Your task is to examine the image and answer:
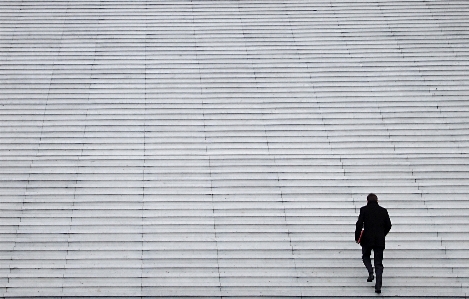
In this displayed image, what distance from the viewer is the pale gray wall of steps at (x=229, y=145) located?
7.41 meters

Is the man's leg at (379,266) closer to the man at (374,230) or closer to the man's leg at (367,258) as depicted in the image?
the man at (374,230)

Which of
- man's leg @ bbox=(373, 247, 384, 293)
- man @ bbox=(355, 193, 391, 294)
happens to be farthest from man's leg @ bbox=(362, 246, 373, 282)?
man's leg @ bbox=(373, 247, 384, 293)

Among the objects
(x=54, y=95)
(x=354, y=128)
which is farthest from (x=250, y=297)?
(x=54, y=95)

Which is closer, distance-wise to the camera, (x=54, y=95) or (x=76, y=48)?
(x=54, y=95)

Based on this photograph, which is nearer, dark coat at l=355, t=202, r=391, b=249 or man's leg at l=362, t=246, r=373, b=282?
dark coat at l=355, t=202, r=391, b=249

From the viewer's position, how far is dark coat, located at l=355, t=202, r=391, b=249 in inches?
265

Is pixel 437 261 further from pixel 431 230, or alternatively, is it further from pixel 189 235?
pixel 189 235

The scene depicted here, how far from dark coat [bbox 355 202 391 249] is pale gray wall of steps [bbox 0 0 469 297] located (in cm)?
70

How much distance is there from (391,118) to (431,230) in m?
2.21

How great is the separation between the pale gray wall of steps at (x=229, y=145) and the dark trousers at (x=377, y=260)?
0.93 ft

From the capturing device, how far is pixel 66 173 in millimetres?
8531

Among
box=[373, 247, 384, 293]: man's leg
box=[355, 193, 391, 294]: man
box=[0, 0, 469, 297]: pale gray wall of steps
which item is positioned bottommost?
box=[373, 247, 384, 293]: man's leg

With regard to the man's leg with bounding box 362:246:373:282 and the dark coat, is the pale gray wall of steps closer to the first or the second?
the man's leg with bounding box 362:246:373:282

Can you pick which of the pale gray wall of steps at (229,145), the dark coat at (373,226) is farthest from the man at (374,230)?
the pale gray wall of steps at (229,145)
